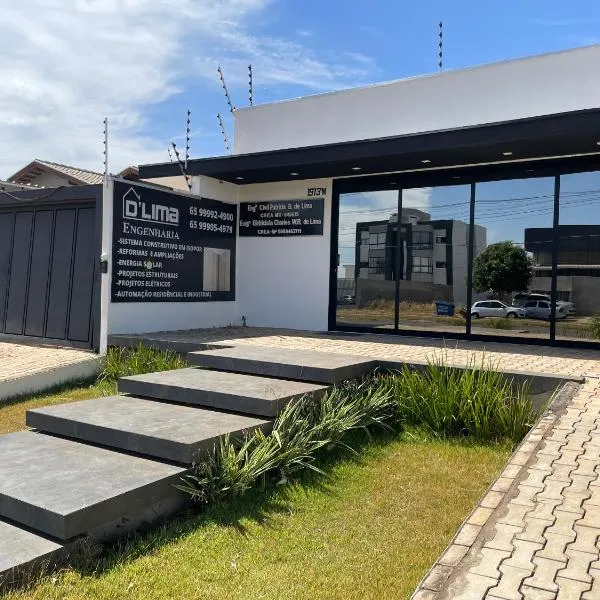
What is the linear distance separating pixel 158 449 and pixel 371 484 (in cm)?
169

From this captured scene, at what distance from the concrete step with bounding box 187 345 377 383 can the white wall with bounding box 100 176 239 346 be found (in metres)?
2.64

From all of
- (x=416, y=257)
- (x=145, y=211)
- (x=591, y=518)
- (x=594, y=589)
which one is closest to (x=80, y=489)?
(x=594, y=589)

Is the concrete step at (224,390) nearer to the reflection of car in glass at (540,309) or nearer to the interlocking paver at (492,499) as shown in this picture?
the interlocking paver at (492,499)

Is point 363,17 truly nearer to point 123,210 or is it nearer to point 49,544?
point 123,210

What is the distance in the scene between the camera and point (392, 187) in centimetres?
1101

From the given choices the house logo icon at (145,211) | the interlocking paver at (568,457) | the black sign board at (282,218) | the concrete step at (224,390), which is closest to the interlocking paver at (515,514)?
the interlocking paver at (568,457)

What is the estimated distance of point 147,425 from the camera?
493 centimetres

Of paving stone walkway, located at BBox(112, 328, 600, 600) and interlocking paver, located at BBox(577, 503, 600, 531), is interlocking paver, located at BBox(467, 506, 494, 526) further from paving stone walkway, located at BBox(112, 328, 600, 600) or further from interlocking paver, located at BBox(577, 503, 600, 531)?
interlocking paver, located at BBox(577, 503, 600, 531)

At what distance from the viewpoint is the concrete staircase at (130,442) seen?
140 inches

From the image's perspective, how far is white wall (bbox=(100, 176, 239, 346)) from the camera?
31.0 ft

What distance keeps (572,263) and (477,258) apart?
4.85 ft

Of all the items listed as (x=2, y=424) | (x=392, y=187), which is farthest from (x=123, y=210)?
(x=392, y=187)

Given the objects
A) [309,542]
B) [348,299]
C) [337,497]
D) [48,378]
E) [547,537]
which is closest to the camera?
[547,537]

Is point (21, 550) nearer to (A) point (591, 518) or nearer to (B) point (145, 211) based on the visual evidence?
(A) point (591, 518)
